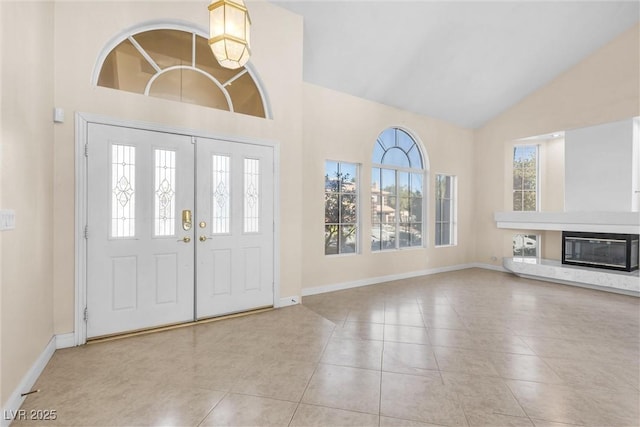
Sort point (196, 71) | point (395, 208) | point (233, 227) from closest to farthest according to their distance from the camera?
point (196, 71) → point (233, 227) → point (395, 208)

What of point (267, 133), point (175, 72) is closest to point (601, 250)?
point (267, 133)

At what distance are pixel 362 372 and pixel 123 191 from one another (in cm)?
277

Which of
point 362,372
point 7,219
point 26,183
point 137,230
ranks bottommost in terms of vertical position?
point 362,372

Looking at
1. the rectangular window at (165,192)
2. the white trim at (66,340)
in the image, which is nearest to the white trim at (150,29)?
the rectangular window at (165,192)

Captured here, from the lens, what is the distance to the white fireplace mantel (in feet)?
16.7

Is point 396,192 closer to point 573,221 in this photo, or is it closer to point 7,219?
point 573,221

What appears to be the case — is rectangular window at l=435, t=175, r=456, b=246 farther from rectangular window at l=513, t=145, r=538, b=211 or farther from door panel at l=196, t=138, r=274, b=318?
door panel at l=196, t=138, r=274, b=318

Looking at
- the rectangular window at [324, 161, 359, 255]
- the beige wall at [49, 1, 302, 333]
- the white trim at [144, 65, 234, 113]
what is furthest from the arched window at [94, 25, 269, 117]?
the rectangular window at [324, 161, 359, 255]

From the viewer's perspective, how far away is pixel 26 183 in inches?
87.0

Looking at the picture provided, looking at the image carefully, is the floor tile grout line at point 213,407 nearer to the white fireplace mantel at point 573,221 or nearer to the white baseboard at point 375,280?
the white baseboard at point 375,280

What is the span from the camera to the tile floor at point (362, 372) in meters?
1.96

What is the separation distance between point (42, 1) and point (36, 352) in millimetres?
2731

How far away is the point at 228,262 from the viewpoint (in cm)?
372

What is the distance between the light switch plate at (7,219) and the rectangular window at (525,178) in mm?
8049
